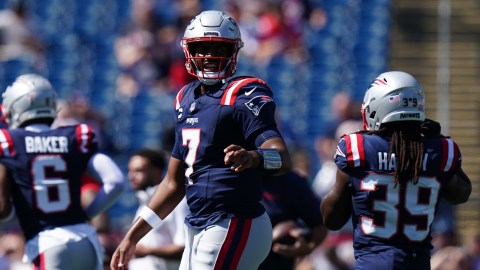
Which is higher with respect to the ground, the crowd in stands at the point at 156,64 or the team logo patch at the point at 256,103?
the team logo patch at the point at 256,103

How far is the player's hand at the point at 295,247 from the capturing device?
6348 millimetres

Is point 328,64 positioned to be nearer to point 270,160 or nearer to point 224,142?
point 224,142

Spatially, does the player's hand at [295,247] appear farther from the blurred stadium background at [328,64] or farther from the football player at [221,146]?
the blurred stadium background at [328,64]

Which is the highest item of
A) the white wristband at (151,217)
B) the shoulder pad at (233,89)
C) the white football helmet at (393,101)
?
the shoulder pad at (233,89)

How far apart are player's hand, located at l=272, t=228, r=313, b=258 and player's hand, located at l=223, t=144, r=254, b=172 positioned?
2.05 m

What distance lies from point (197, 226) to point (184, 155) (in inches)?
14.6

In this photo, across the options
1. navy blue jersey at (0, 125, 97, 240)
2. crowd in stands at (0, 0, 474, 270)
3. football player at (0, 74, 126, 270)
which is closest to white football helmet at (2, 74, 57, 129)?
football player at (0, 74, 126, 270)

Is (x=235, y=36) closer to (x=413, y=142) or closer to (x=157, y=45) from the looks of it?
(x=413, y=142)

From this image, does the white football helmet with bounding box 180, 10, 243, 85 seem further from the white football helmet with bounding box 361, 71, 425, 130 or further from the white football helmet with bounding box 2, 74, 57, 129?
the white football helmet with bounding box 2, 74, 57, 129

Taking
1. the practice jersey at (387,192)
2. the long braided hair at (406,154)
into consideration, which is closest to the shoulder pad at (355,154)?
the practice jersey at (387,192)

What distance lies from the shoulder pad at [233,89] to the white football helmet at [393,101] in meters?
0.59

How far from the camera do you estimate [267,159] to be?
4.50m

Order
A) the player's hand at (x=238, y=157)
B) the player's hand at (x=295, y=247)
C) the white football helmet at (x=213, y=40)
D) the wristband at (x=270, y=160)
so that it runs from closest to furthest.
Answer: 1. the player's hand at (x=238, y=157)
2. the wristband at (x=270, y=160)
3. the white football helmet at (x=213, y=40)
4. the player's hand at (x=295, y=247)

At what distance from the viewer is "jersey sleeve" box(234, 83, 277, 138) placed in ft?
15.6
